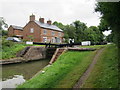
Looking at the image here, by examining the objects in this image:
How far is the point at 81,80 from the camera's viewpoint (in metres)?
8.36

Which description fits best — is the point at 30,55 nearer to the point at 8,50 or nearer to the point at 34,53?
the point at 34,53

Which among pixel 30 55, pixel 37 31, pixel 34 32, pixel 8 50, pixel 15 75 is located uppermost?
pixel 37 31

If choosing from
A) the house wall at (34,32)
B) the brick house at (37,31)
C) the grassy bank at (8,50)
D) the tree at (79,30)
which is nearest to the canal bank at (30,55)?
the grassy bank at (8,50)

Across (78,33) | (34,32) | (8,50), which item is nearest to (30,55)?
(8,50)

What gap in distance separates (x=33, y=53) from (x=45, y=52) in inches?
140

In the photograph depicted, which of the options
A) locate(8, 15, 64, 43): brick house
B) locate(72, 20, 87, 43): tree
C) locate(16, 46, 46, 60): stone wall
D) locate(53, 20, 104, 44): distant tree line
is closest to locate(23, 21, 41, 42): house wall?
locate(8, 15, 64, 43): brick house

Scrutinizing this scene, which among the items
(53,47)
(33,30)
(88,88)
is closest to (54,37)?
(33,30)

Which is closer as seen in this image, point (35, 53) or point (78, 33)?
point (35, 53)

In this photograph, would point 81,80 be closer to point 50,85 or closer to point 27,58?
point 50,85

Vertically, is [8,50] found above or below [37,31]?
below

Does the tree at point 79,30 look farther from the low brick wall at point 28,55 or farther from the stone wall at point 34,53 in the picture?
the low brick wall at point 28,55

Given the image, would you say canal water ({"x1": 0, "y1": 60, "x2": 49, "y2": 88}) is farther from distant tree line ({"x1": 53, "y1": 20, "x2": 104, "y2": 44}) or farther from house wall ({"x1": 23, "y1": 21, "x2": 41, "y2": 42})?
distant tree line ({"x1": 53, "y1": 20, "x2": 104, "y2": 44})

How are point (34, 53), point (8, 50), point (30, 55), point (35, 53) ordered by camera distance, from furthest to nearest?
point (35, 53) → point (34, 53) → point (8, 50) → point (30, 55)

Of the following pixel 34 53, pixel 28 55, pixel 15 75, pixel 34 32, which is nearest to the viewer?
pixel 15 75
